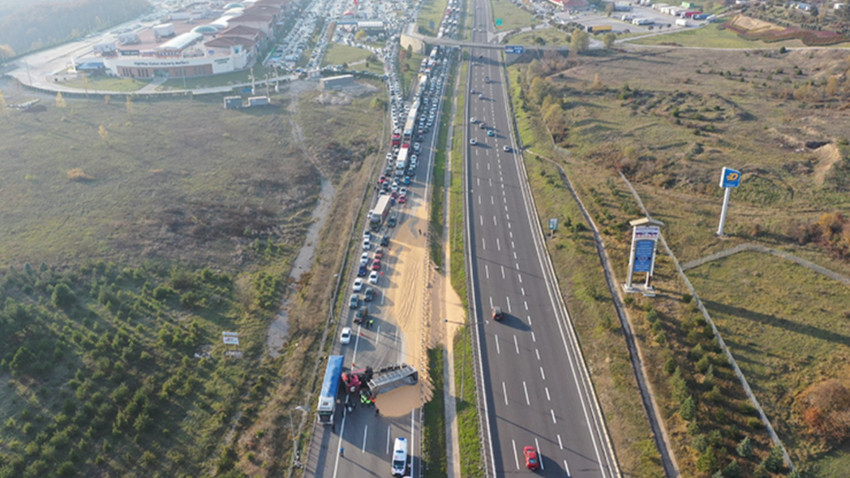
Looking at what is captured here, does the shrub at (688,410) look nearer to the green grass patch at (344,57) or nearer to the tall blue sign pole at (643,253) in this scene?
the tall blue sign pole at (643,253)


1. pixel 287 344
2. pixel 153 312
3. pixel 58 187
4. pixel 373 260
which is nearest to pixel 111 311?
pixel 153 312

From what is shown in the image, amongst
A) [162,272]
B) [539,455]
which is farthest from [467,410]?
[162,272]

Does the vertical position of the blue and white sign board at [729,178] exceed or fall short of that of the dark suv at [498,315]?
it exceeds it

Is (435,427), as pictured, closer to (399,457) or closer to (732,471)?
(399,457)

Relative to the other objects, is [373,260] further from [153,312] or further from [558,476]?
[558,476]

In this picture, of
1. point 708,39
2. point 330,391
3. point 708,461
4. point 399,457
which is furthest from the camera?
point 708,39

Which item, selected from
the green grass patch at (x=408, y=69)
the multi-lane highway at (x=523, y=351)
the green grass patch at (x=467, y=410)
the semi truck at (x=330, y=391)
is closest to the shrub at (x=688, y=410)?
the multi-lane highway at (x=523, y=351)
